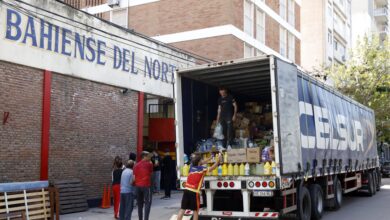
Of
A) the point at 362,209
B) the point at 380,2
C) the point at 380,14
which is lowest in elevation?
the point at 362,209

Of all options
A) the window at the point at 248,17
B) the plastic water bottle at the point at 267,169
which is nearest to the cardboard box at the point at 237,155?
the plastic water bottle at the point at 267,169

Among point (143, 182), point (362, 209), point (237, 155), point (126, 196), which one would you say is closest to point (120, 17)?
point (362, 209)

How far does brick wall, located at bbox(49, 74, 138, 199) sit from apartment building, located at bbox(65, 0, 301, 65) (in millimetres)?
10034

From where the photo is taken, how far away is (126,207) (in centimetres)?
1010

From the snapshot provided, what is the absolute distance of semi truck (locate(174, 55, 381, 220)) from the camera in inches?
350

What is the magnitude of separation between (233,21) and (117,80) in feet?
37.0

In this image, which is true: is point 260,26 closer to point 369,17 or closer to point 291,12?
point 291,12

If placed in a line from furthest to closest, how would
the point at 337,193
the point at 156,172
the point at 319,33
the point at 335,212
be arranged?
the point at 319,33 → the point at 156,172 → the point at 337,193 → the point at 335,212

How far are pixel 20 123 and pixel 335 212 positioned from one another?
29.6ft

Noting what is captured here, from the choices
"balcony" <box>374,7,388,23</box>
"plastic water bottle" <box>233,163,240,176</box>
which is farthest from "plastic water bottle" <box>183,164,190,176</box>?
"balcony" <box>374,7,388,23</box>

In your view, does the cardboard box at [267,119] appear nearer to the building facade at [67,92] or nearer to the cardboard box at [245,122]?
the cardboard box at [245,122]

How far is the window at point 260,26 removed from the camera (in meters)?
27.9

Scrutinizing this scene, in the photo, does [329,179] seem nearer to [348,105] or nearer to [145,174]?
[348,105]

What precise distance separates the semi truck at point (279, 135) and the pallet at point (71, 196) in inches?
157
